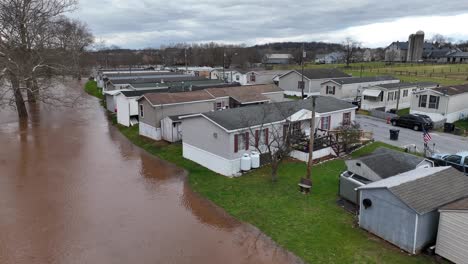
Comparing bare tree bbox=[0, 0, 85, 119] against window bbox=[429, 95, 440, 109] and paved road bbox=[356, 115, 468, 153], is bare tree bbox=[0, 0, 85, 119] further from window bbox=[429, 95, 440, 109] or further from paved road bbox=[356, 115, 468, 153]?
window bbox=[429, 95, 440, 109]

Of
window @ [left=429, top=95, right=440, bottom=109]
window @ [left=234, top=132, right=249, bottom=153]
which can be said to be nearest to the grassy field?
window @ [left=429, top=95, right=440, bottom=109]

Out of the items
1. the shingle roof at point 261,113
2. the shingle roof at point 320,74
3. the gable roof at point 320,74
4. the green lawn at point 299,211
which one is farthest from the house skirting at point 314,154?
the shingle roof at point 320,74

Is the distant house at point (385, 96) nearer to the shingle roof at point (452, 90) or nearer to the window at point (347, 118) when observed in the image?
the shingle roof at point (452, 90)

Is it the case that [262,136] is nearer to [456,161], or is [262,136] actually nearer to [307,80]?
[456,161]

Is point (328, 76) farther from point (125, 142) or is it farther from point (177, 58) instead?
point (177, 58)

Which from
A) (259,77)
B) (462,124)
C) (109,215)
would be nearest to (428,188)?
(109,215)

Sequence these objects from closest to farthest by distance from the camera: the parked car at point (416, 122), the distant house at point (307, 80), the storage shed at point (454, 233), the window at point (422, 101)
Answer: the storage shed at point (454, 233) < the parked car at point (416, 122) < the window at point (422, 101) < the distant house at point (307, 80)
